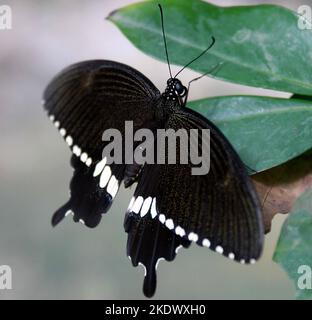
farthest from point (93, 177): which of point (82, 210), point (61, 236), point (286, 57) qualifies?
point (61, 236)

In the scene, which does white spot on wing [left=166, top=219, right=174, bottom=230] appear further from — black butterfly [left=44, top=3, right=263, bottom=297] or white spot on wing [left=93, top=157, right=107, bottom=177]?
white spot on wing [left=93, top=157, right=107, bottom=177]

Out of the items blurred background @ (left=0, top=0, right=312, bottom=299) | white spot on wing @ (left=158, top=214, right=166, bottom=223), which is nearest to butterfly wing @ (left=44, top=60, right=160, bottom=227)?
white spot on wing @ (left=158, top=214, right=166, bottom=223)

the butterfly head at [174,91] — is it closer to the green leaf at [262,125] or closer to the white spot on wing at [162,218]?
the green leaf at [262,125]

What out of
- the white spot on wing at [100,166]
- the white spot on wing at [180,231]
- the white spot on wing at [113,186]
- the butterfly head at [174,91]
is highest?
the butterfly head at [174,91]

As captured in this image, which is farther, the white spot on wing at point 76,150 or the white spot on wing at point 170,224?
the white spot on wing at point 76,150

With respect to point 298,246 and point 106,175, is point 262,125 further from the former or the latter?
point 106,175

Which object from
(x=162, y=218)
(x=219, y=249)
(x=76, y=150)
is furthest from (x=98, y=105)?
(x=219, y=249)

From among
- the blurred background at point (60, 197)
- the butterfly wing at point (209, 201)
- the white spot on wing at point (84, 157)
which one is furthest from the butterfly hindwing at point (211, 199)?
the blurred background at point (60, 197)
